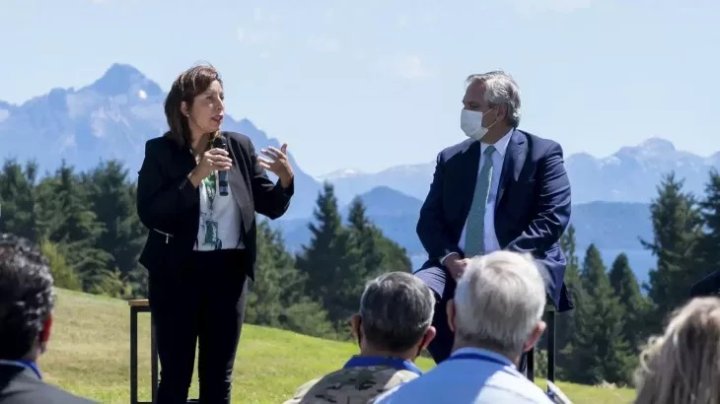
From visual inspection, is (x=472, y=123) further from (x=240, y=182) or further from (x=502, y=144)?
(x=240, y=182)

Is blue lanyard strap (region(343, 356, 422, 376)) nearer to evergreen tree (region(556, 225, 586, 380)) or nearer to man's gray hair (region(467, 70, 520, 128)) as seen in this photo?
man's gray hair (region(467, 70, 520, 128))

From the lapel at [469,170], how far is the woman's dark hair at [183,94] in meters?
1.54

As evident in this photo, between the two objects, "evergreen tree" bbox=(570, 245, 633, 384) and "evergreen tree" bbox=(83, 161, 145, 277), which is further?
"evergreen tree" bbox=(83, 161, 145, 277)

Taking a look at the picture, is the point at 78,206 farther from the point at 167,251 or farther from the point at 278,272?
the point at 167,251

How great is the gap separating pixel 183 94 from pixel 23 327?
327cm

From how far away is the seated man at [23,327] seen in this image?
10.3 ft

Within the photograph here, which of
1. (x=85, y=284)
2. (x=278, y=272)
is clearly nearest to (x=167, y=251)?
(x=85, y=284)

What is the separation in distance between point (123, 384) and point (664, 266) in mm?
46509

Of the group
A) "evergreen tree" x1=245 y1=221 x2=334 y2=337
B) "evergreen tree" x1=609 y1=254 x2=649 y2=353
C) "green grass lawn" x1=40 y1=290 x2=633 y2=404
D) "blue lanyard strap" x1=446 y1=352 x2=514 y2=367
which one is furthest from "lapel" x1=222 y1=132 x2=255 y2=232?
"evergreen tree" x1=609 y1=254 x2=649 y2=353

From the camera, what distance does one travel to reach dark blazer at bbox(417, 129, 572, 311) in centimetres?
646

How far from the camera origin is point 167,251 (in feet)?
20.3

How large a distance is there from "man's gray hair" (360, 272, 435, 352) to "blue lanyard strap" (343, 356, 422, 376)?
5cm

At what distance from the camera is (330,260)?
7262cm

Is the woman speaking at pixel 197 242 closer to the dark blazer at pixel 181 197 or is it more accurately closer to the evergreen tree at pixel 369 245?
the dark blazer at pixel 181 197
